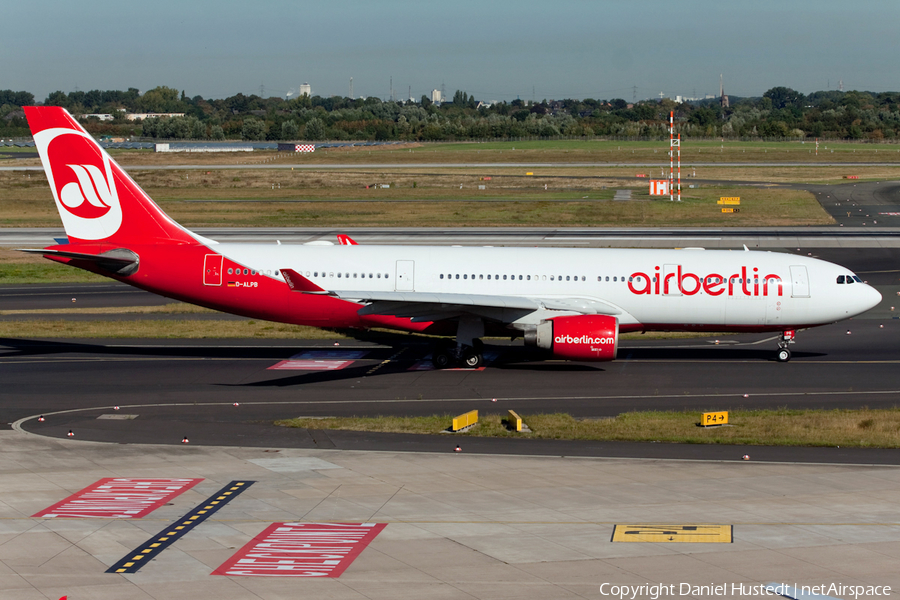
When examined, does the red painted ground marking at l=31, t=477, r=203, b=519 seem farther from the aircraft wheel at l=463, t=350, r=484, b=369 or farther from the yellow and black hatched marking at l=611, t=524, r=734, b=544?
the aircraft wheel at l=463, t=350, r=484, b=369

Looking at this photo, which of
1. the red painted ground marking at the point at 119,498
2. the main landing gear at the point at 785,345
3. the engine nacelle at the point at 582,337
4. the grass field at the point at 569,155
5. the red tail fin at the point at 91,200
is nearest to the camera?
the red painted ground marking at the point at 119,498

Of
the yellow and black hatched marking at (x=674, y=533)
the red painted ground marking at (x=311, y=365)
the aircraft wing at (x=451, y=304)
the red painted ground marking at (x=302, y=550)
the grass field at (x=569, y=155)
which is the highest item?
the grass field at (x=569, y=155)

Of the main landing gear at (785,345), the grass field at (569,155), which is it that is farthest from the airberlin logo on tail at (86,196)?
the grass field at (569,155)

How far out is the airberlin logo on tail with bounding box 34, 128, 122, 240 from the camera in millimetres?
35906

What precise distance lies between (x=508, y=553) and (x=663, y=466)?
7332 mm

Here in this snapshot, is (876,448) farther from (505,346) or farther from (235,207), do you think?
(235,207)

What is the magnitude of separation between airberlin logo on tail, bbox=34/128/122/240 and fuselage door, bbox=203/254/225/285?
13.2ft

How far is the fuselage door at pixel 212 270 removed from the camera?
3562 centimetres

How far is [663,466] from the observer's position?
23391 mm

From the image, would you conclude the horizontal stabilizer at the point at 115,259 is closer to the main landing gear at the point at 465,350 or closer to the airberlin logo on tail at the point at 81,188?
the airberlin logo on tail at the point at 81,188

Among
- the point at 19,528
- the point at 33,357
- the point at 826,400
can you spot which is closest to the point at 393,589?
the point at 19,528

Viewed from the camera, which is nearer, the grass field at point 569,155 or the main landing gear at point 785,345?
the main landing gear at point 785,345

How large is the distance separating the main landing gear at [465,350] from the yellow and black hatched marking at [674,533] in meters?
16.9

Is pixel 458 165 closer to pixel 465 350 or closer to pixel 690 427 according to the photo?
pixel 465 350
